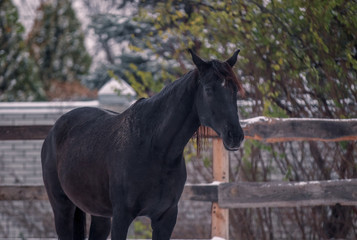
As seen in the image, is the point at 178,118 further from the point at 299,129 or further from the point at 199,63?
the point at 299,129

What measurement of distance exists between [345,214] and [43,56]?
17797 mm

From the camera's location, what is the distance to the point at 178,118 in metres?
3.20

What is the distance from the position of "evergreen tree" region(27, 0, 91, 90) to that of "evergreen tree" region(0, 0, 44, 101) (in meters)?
4.20

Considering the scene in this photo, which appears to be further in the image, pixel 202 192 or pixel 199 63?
pixel 202 192

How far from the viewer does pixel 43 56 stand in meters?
21.4

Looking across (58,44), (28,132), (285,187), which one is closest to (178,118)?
(285,187)

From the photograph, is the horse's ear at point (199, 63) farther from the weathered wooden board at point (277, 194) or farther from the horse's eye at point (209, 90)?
A: the weathered wooden board at point (277, 194)

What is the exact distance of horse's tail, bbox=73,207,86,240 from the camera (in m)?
4.08

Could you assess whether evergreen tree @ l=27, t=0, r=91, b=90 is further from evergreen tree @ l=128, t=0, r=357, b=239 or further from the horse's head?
the horse's head

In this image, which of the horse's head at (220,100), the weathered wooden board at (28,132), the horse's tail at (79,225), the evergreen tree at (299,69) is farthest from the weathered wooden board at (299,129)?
the weathered wooden board at (28,132)

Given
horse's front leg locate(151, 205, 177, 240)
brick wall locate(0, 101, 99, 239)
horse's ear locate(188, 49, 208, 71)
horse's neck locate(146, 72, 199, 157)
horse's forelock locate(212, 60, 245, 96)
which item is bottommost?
brick wall locate(0, 101, 99, 239)

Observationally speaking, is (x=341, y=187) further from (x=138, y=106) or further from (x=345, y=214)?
(x=138, y=106)

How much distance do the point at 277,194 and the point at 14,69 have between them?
44.1ft

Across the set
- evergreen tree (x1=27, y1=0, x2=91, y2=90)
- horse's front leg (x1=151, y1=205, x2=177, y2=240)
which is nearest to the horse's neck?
horse's front leg (x1=151, y1=205, x2=177, y2=240)
